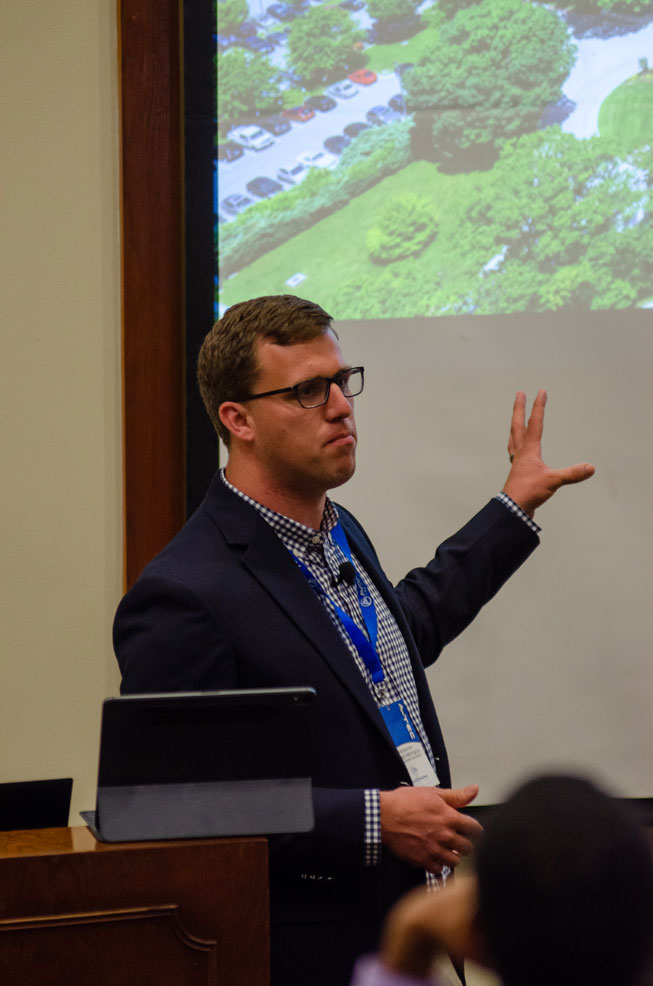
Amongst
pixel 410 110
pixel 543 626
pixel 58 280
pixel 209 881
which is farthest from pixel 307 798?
pixel 410 110

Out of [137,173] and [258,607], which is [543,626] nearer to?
[258,607]

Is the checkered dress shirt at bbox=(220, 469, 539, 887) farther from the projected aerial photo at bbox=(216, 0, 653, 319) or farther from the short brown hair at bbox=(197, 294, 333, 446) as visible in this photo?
the projected aerial photo at bbox=(216, 0, 653, 319)

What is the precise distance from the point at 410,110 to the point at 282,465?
114 cm

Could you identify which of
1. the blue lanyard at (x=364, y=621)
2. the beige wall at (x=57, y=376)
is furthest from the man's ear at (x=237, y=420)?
the beige wall at (x=57, y=376)

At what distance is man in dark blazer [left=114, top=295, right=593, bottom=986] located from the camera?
4.70 feet

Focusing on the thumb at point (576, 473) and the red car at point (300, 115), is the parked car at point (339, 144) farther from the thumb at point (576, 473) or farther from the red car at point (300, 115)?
the thumb at point (576, 473)

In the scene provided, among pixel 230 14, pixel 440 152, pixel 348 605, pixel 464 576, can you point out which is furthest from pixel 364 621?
pixel 230 14

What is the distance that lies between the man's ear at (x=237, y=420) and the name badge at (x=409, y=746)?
51cm

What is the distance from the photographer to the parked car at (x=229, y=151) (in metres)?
2.42

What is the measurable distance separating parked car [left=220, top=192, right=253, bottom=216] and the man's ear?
2.67ft

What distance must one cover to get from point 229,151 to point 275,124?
126 mm

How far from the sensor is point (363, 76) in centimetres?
243

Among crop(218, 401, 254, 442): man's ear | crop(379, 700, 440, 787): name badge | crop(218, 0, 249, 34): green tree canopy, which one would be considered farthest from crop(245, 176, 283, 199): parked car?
crop(379, 700, 440, 787): name badge

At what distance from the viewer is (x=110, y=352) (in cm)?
239
